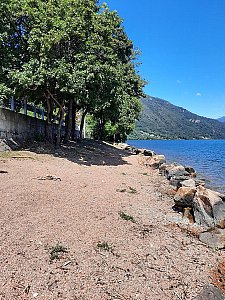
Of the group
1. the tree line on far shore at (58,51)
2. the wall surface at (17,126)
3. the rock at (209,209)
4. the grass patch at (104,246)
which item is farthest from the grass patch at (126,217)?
the wall surface at (17,126)

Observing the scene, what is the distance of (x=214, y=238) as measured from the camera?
5930 mm

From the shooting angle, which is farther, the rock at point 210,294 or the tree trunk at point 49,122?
the tree trunk at point 49,122

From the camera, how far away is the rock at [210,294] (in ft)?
12.5

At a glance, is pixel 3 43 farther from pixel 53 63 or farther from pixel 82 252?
pixel 82 252

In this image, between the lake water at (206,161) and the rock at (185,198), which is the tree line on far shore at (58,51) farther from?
the lake water at (206,161)

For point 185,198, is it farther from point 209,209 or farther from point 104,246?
point 104,246

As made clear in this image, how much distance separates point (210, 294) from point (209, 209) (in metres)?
3.39

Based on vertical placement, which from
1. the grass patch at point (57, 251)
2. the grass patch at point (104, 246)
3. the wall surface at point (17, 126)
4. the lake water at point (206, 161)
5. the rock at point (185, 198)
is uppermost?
the wall surface at point (17, 126)

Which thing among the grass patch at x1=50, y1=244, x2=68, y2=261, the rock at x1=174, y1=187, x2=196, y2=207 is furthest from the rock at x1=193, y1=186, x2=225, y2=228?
the grass patch at x1=50, y1=244, x2=68, y2=261

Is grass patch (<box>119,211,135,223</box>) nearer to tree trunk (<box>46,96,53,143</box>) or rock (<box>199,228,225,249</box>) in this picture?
rock (<box>199,228,225,249</box>)

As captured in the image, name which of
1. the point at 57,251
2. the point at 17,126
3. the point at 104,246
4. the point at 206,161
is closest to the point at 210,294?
the point at 104,246

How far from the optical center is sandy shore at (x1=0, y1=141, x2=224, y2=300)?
3.84 meters

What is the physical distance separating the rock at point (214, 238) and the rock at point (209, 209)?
45 cm

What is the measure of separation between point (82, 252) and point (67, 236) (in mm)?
591
